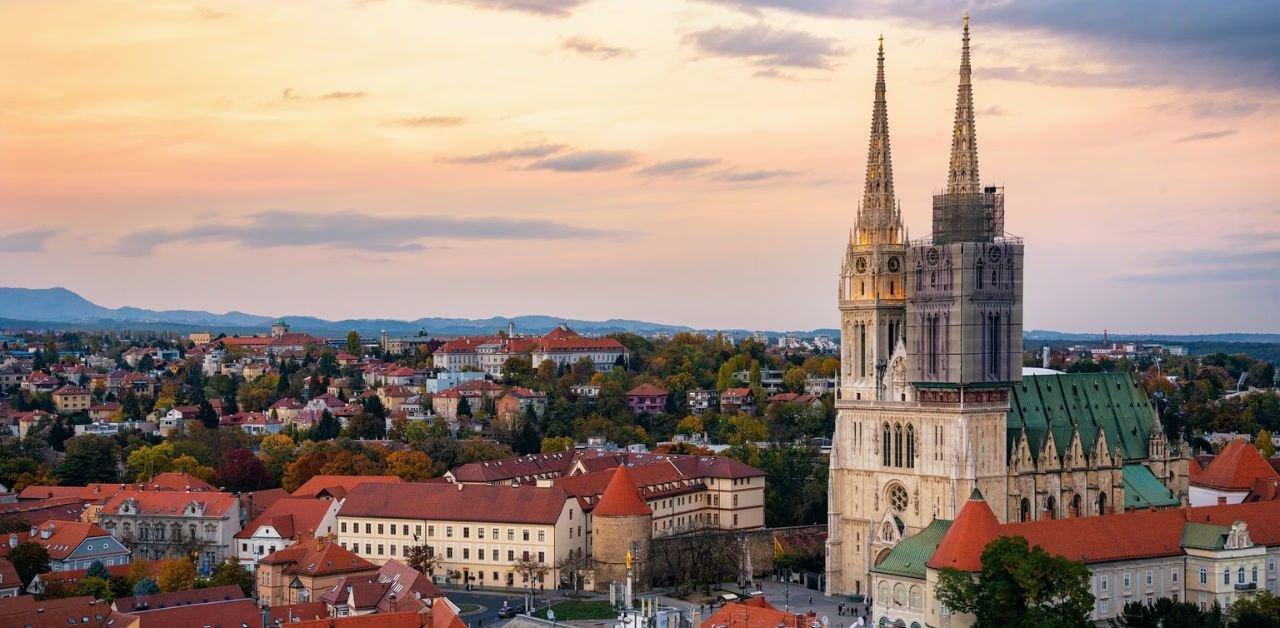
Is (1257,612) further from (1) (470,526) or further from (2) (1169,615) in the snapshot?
(1) (470,526)

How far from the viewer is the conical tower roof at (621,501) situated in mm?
95812

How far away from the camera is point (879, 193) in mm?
96000

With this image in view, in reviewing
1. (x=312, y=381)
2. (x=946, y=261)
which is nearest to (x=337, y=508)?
(x=946, y=261)

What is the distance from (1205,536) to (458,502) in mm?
41694

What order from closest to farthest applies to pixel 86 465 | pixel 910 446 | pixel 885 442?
pixel 910 446
pixel 885 442
pixel 86 465

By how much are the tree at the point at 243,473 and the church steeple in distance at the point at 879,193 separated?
52652 mm

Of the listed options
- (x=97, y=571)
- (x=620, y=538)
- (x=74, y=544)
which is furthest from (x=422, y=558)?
(x=74, y=544)

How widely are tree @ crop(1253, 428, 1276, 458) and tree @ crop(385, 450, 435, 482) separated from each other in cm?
6609

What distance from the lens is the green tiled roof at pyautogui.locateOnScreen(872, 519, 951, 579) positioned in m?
78.7

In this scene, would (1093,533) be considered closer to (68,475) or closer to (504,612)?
(504,612)

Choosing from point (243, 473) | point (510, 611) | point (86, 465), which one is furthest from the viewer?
point (86, 465)

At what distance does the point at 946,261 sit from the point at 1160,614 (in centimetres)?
2276

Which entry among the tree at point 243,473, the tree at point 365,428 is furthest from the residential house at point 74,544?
the tree at point 365,428

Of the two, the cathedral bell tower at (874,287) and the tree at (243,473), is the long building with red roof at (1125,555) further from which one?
the tree at (243,473)
